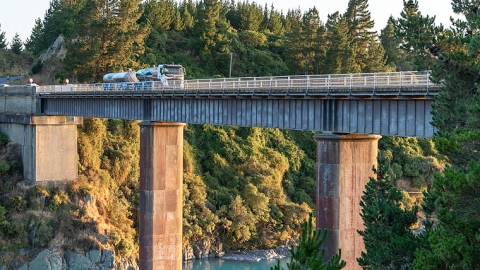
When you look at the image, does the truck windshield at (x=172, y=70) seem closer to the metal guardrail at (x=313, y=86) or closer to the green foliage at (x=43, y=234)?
the metal guardrail at (x=313, y=86)

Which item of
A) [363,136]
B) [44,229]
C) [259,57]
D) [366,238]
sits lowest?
[44,229]

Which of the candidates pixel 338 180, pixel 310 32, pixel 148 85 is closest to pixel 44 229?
pixel 148 85

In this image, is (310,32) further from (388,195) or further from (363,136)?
(388,195)

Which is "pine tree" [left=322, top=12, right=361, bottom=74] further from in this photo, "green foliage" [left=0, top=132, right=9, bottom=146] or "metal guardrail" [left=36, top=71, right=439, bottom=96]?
"green foliage" [left=0, top=132, right=9, bottom=146]

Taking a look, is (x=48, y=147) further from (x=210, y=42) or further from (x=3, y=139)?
(x=210, y=42)

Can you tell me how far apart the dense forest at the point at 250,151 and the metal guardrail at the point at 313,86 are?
7.57 ft

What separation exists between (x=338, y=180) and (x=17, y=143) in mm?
35671

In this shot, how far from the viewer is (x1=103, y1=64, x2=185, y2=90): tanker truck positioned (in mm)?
47406

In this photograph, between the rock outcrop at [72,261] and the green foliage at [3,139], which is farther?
the green foliage at [3,139]

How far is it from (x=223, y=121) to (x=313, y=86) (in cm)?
808

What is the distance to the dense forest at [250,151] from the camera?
2155 cm

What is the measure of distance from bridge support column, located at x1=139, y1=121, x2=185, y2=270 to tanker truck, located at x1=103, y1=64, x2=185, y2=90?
273cm

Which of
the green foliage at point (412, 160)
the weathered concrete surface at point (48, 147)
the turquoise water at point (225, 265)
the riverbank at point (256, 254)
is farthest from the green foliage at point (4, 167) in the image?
the green foliage at point (412, 160)

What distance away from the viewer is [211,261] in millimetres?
62344
